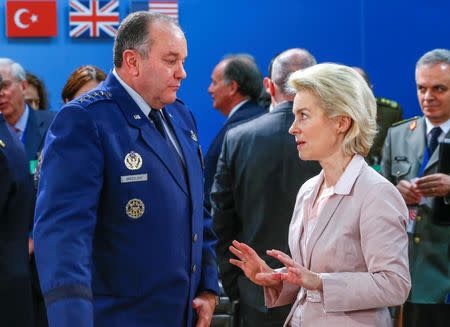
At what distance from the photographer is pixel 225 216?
4.40 meters

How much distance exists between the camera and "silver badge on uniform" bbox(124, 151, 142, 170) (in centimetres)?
274

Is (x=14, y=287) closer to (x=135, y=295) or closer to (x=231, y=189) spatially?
(x=231, y=189)

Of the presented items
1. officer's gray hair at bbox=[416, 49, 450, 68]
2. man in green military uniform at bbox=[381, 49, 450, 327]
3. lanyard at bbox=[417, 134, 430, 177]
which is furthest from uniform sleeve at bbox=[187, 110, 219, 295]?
officer's gray hair at bbox=[416, 49, 450, 68]

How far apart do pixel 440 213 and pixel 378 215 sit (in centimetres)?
168

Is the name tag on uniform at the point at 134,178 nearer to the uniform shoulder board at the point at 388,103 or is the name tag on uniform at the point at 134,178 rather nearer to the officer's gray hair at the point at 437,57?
the officer's gray hair at the point at 437,57

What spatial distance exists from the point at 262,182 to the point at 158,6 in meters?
2.93

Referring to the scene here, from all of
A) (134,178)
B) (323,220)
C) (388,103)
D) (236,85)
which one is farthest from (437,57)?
(134,178)

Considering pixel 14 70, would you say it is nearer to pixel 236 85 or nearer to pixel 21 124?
pixel 21 124

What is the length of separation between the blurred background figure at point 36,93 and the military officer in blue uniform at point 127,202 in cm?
355

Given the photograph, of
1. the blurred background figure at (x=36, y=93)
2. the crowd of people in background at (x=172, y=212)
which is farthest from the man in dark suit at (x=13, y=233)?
the blurred background figure at (x=36, y=93)

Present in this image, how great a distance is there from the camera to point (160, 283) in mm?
2783

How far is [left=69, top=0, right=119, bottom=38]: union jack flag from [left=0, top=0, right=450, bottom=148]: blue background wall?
113mm

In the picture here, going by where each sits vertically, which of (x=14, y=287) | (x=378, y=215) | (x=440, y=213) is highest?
(x=378, y=215)

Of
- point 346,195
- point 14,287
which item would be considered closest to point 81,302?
point 346,195
